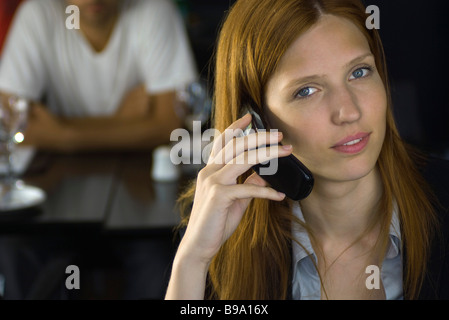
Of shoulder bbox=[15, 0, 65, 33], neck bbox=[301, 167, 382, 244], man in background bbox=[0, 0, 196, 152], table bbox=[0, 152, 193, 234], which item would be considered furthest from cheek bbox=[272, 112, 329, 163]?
shoulder bbox=[15, 0, 65, 33]

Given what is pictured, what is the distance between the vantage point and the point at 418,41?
162 inches

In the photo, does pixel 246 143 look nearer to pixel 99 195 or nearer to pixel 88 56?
pixel 99 195

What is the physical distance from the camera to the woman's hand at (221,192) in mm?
1123

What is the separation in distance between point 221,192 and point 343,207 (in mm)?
331


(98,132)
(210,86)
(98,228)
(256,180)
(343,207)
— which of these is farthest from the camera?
(98,132)

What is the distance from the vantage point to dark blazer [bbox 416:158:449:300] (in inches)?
48.2

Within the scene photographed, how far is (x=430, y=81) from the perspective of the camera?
13.8 ft

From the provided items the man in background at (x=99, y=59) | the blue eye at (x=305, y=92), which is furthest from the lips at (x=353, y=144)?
the man in background at (x=99, y=59)

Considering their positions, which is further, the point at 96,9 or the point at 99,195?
the point at 96,9

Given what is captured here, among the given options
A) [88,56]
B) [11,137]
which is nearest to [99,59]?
[88,56]

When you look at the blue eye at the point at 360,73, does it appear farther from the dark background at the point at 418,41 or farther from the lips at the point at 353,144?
the dark background at the point at 418,41

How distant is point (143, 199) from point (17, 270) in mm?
503

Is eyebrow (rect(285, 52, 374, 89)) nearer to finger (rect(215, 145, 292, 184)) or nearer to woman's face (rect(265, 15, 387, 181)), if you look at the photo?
woman's face (rect(265, 15, 387, 181))
